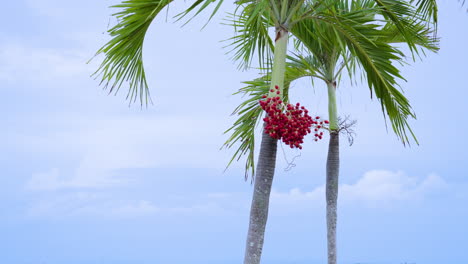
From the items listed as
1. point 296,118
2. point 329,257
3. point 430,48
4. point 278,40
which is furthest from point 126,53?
point 430,48

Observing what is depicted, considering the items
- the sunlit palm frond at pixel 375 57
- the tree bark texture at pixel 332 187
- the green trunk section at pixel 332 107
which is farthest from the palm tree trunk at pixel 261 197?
the tree bark texture at pixel 332 187

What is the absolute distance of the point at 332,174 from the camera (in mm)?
9383

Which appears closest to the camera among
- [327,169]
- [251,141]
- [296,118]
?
[296,118]

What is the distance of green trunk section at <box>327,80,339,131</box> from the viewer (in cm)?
930

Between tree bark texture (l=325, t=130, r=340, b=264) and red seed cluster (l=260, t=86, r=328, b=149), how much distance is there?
155 inches

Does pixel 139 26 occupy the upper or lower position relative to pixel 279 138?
upper

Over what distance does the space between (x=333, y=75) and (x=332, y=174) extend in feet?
5.89

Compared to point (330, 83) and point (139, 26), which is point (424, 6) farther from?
point (139, 26)

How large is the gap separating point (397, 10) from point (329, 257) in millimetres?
4512

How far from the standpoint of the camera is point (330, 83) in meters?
9.34

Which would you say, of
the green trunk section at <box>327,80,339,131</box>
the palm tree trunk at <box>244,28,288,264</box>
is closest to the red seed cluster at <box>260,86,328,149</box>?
the palm tree trunk at <box>244,28,288,264</box>

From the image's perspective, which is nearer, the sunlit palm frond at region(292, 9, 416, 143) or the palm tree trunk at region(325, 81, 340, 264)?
the sunlit palm frond at region(292, 9, 416, 143)

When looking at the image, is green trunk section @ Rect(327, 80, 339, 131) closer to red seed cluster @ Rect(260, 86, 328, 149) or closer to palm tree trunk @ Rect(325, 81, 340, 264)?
palm tree trunk @ Rect(325, 81, 340, 264)

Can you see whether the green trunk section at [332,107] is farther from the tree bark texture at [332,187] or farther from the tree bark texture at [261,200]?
the tree bark texture at [261,200]
